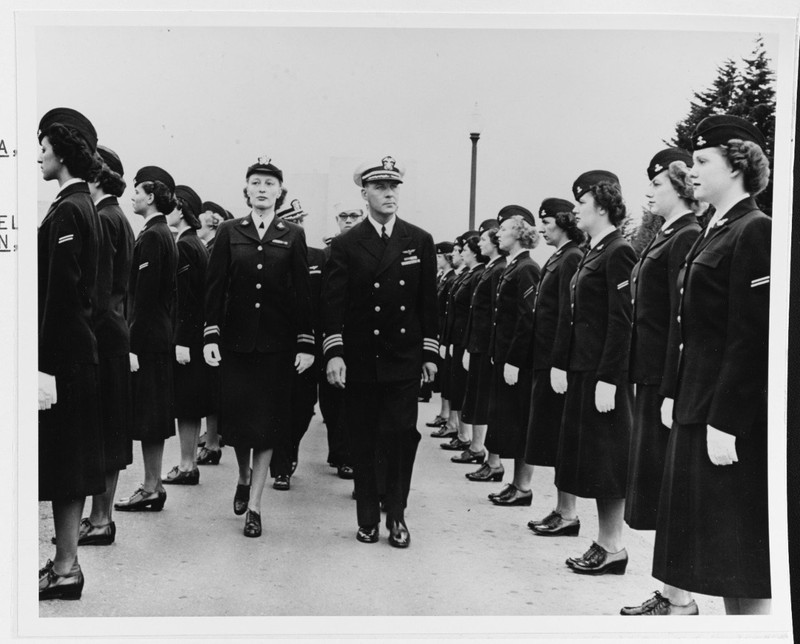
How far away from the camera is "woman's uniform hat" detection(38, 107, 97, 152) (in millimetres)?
3379

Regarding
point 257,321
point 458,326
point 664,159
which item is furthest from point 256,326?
point 458,326

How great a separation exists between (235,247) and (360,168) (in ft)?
2.44

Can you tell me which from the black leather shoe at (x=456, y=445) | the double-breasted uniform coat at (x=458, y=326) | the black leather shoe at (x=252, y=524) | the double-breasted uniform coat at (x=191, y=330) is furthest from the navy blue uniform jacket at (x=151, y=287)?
the double-breasted uniform coat at (x=458, y=326)

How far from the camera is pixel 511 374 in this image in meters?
4.48

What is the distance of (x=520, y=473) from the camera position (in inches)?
174

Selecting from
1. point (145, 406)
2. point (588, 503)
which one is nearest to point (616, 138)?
point (588, 503)

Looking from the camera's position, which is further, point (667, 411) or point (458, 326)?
point (458, 326)

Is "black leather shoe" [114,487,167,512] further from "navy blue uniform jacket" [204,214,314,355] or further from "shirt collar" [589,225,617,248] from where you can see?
"shirt collar" [589,225,617,248]

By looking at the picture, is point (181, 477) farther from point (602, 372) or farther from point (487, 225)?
point (602, 372)

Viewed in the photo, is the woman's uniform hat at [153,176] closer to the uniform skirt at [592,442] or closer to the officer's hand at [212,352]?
the officer's hand at [212,352]

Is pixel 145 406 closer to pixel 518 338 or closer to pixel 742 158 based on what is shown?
pixel 518 338

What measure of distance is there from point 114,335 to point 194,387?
3.64ft

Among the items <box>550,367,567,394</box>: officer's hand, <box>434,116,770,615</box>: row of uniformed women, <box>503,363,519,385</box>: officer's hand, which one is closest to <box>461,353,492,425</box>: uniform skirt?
<box>503,363,519,385</box>: officer's hand

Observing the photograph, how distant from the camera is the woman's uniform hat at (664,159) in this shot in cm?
338
